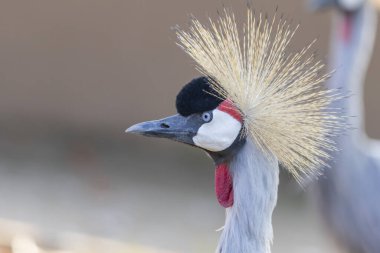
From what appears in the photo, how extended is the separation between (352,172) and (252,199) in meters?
1.52

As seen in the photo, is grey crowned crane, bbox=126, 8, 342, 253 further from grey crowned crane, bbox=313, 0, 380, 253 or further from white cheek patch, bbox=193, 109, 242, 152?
grey crowned crane, bbox=313, 0, 380, 253

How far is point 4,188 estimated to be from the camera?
448 centimetres

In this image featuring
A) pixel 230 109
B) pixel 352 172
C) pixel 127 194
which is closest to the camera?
pixel 230 109

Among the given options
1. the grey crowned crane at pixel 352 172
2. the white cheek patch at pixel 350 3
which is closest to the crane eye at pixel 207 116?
the grey crowned crane at pixel 352 172

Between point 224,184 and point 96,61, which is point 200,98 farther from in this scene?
point 96,61

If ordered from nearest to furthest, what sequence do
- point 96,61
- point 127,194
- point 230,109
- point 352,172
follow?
point 230,109 → point 352,172 → point 127,194 → point 96,61

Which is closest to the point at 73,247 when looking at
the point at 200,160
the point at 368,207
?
the point at 368,207

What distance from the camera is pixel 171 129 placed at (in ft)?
5.41

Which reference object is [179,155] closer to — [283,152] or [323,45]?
[323,45]

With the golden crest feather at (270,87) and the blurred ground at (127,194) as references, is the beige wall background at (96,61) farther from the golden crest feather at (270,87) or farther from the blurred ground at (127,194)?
the golden crest feather at (270,87)

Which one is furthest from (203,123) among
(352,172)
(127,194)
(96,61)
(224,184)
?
(96,61)

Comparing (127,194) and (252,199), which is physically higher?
(127,194)

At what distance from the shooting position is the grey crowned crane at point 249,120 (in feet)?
5.31

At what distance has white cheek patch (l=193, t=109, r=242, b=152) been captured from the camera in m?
1.61
